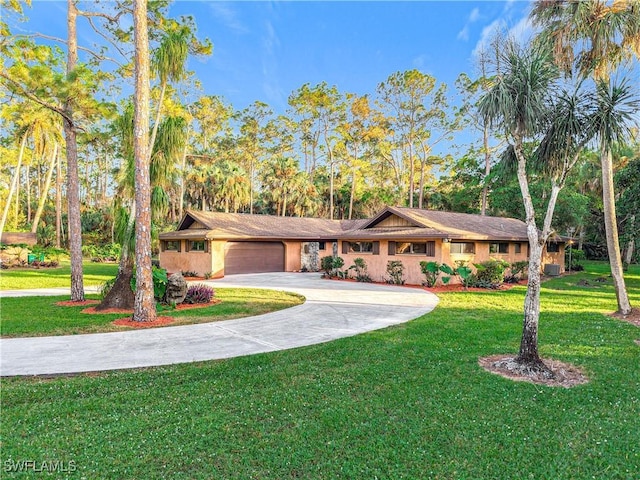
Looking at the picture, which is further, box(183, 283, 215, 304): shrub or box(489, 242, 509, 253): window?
box(489, 242, 509, 253): window

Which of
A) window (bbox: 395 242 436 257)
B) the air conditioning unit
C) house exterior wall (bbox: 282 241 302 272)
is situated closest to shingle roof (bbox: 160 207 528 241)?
window (bbox: 395 242 436 257)

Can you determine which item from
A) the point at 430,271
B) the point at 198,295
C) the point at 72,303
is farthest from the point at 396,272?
the point at 72,303

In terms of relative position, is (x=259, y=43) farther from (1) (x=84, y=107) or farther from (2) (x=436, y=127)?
(2) (x=436, y=127)

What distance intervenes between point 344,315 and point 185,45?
25.4 ft

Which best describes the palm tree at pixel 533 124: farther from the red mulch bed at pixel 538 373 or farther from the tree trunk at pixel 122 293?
the tree trunk at pixel 122 293

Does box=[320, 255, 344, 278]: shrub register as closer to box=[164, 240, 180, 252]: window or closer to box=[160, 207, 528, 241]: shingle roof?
box=[160, 207, 528, 241]: shingle roof

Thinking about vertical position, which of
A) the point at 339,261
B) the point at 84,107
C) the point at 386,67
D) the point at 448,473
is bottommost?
the point at 448,473

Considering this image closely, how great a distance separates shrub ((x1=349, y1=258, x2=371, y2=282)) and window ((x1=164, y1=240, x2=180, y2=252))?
34.2ft

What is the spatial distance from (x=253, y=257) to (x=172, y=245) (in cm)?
479

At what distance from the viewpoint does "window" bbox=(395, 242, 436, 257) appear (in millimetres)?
15586

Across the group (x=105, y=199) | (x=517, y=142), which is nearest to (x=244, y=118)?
(x=105, y=199)

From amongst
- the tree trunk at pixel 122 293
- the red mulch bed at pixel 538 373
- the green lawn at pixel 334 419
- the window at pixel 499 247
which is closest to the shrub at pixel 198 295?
the tree trunk at pixel 122 293

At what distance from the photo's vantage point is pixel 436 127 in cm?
3222

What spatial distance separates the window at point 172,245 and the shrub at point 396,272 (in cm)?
1223
